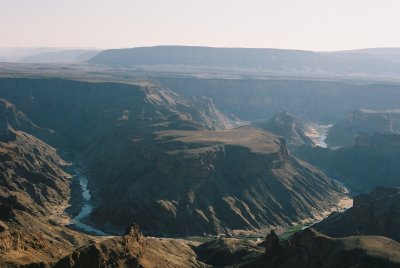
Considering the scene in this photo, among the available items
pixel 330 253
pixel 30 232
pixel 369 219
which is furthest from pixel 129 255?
pixel 369 219

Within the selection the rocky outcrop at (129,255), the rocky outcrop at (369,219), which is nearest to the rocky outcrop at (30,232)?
the rocky outcrop at (129,255)

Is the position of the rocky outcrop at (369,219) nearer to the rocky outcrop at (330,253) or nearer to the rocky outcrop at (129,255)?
the rocky outcrop at (330,253)

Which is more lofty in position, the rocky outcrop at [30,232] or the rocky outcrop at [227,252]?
the rocky outcrop at [30,232]

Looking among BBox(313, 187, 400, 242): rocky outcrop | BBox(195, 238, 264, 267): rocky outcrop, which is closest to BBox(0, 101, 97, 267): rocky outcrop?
BBox(195, 238, 264, 267): rocky outcrop

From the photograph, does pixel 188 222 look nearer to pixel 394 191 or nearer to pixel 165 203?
pixel 165 203

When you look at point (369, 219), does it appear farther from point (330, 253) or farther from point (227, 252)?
point (330, 253)

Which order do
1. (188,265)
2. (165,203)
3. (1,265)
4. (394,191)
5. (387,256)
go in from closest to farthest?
(1,265) < (387,256) < (188,265) < (394,191) < (165,203)

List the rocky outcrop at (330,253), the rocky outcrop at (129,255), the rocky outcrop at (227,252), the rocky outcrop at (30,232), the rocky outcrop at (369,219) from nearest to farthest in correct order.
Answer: the rocky outcrop at (129,255), the rocky outcrop at (30,232), the rocky outcrop at (330,253), the rocky outcrop at (227,252), the rocky outcrop at (369,219)

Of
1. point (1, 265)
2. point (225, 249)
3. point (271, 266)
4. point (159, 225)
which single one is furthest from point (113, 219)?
point (1, 265)

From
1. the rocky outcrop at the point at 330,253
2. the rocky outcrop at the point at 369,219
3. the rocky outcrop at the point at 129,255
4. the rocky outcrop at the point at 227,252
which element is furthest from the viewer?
the rocky outcrop at the point at 369,219
